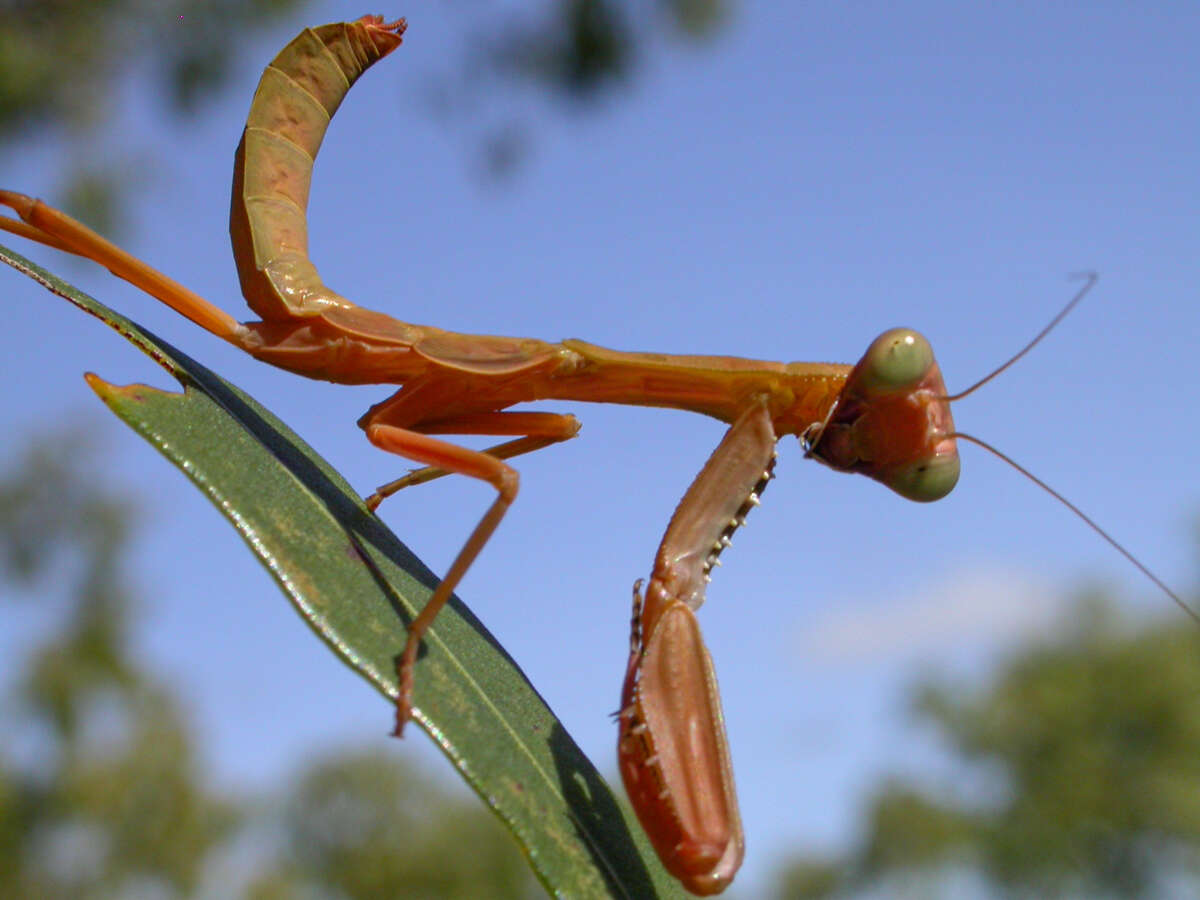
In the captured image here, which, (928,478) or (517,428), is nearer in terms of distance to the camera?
(928,478)

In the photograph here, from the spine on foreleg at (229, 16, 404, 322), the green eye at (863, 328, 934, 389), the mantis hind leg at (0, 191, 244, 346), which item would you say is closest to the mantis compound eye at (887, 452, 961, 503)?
the green eye at (863, 328, 934, 389)

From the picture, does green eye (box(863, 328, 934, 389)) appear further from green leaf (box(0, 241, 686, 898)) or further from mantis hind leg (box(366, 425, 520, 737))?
green leaf (box(0, 241, 686, 898))

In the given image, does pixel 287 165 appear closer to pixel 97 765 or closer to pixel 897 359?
pixel 897 359

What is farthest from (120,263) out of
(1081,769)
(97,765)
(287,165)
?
(1081,769)

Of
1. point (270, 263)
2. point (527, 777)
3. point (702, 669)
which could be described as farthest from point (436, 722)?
point (270, 263)

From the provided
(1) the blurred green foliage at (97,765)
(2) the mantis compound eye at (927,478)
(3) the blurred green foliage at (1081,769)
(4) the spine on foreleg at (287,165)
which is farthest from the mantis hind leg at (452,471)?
(3) the blurred green foliage at (1081,769)

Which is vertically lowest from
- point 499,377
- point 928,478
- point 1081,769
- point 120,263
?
point 1081,769

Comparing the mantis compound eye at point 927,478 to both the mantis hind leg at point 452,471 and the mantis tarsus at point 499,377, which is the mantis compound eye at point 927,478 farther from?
the mantis hind leg at point 452,471
